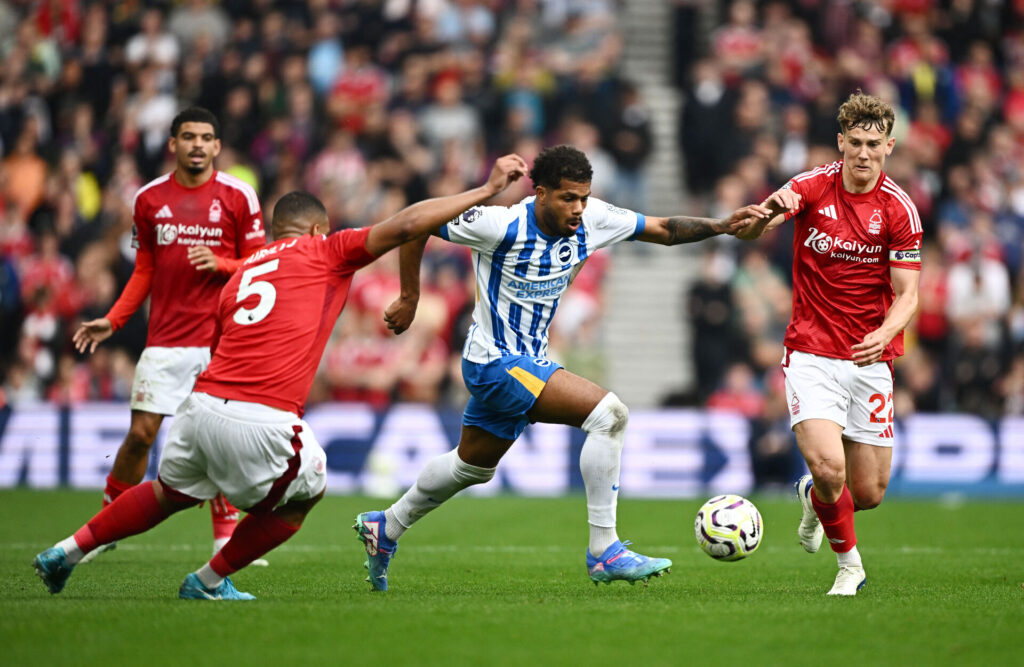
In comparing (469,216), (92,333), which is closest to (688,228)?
(469,216)

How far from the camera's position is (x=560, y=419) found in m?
7.88

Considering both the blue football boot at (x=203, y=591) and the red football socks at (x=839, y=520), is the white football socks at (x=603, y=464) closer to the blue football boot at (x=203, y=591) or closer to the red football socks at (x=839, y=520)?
the red football socks at (x=839, y=520)

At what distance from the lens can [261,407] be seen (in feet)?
22.5

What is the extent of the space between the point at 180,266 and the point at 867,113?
4.83 metres

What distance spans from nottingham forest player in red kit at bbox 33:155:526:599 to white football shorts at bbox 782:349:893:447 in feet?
7.81

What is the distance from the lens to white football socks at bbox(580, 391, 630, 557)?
25.4ft

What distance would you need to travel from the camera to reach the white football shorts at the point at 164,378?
955 centimetres

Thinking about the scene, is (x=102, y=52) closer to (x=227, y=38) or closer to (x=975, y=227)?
(x=227, y=38)

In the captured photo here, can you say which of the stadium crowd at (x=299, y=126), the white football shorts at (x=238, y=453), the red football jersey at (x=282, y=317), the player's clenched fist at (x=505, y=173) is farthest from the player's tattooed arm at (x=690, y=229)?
the stadium crowd at (x=299, y=126)

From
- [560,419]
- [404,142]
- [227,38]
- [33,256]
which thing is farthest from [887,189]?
[227,38]

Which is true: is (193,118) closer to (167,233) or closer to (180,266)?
(167,233)

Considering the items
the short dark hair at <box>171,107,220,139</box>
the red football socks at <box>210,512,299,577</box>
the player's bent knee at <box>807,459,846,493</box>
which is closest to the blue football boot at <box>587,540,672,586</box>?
the player's bent knee at <box>807,459,846,493</box>

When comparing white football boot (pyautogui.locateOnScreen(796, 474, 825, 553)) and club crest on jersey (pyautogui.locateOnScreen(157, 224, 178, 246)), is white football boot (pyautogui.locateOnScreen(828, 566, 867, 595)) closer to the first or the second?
white football boot (pyautogui.locateOnScreen(796, 474, 825, 553))

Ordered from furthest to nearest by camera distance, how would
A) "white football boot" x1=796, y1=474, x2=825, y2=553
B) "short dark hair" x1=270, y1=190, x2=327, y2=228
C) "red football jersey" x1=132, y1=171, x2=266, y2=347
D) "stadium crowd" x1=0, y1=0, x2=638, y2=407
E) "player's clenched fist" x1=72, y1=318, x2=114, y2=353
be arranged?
1. "stadium crowd" x1=0, y1=0, x2=638, y2=407
2. "red football jersey" x1=132, y1=171, x2=266, y2=347
3. "white football boot" x1=796, y1=474, x2=825, y2=553
4. "player's clenched fist" x1=72, y1=318, x2=114, y2=353
5. "short dark hair" x1=270, y1=190, x2=327, y2=228
